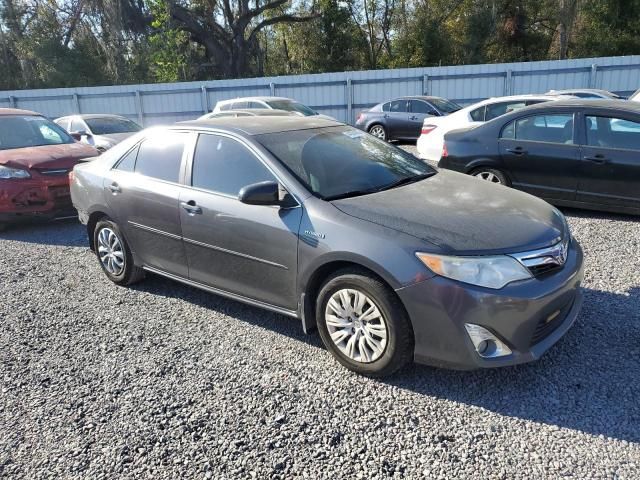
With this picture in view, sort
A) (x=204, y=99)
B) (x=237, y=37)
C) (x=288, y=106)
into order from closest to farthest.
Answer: (x=288, y=106) < (x=204, y=99) < (x=237, y=37)

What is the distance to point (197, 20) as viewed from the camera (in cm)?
3094

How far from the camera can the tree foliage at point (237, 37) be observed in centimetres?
2920

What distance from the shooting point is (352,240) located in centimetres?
302

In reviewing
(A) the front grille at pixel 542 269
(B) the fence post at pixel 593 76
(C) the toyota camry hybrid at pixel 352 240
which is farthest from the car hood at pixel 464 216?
(B) the fence post at pixel 593 76

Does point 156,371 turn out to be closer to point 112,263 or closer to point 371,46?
point 112,263

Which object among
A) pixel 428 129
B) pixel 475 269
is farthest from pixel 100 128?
pixel 475 269

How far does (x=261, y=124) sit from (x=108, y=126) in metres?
8.87

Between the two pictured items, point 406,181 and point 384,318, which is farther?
point 406,181

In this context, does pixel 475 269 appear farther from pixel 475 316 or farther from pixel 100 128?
pixel 100 128

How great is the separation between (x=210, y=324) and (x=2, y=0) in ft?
124

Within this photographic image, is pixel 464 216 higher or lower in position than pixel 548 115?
lower

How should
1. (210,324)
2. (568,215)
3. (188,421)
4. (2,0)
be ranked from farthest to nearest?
(2,0), (568,215), (210,324), (188,421)

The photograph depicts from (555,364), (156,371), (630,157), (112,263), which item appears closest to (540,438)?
(555,364)

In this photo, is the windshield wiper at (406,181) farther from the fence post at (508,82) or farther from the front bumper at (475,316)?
the fence post at (508,82)
